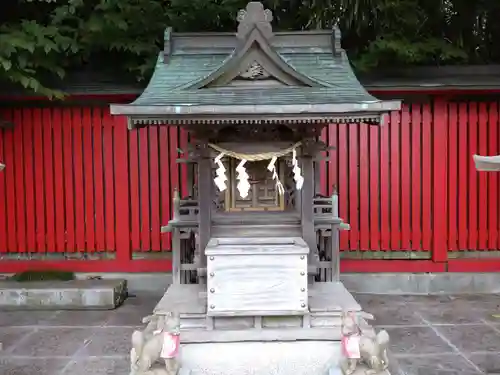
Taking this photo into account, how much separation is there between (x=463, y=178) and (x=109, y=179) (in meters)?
6.14

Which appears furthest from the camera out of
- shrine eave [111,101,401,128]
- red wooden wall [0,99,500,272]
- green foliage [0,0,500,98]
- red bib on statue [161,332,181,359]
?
red wooden wall [0,99,500,272]

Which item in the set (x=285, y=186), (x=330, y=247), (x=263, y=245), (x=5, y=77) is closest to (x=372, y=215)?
(x=330, y=247)

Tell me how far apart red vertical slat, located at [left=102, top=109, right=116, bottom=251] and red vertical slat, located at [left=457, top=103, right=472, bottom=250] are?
5.81 metres

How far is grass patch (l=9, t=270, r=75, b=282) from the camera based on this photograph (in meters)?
9.12

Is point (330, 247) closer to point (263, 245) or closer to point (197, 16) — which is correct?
point (263, 245)

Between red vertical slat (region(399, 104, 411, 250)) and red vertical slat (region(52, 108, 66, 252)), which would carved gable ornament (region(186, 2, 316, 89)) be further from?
red vertical slat (region(52, 108, 66, 252))

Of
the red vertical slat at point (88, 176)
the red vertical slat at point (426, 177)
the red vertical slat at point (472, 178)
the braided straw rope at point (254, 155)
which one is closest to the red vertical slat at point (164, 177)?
the red vertical slat at point (88, 176)

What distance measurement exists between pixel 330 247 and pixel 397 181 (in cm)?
258

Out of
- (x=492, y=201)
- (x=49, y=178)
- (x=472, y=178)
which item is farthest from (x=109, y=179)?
(x=492, y=201)

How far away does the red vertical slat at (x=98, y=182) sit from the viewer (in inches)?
364

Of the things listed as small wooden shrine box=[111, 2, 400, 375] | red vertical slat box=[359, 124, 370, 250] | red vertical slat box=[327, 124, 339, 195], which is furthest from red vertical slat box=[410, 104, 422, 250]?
small wooden shrine box=[111, 2, 400, 375]

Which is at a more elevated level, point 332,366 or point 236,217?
point 236,217

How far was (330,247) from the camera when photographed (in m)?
7.30

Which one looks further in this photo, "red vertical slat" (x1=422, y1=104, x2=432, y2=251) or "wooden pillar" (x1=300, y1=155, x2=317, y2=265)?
"red vertical slat" (x1=422, y1=104, x2=432, y2=251)
